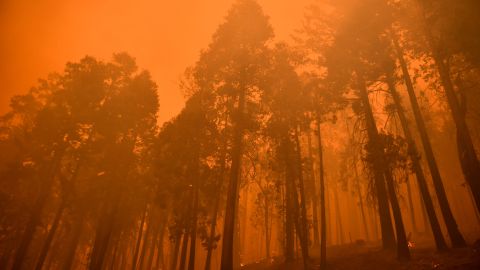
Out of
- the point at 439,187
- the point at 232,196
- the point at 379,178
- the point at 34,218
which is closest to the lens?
the point at 439,187

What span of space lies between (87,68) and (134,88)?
3.60 metres

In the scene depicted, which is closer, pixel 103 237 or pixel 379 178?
pixel 379 178

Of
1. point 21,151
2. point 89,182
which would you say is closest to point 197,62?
point 89,182

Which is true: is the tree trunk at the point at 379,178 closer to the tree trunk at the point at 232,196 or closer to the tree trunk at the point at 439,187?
the tree trunk at the point at 439,187

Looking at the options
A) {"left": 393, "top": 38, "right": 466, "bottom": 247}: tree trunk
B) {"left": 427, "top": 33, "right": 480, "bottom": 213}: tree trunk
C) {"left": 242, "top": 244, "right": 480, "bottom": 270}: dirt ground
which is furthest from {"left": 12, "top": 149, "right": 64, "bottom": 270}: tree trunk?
{"left": 427, "top": 33, "right": 480, "bottom": 213}: tree trunk

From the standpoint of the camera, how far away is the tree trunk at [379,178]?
49.3 feet

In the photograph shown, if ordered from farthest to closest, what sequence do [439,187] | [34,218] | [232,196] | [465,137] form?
1. [34,218]
2. [232,196]
3. [439,187]
4. [465,137]

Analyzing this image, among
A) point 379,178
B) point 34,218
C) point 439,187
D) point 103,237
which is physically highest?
point 379,178

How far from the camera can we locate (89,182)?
24.5 metres

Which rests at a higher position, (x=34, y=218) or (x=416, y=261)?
(x=34, y=218)

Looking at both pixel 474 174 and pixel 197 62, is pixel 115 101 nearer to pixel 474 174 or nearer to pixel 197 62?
pixel 197 62

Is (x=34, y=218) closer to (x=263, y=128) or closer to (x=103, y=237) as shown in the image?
(x=103, y=237)

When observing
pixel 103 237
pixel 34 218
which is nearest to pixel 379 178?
pixel 103 237

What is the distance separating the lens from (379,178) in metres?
16.9
